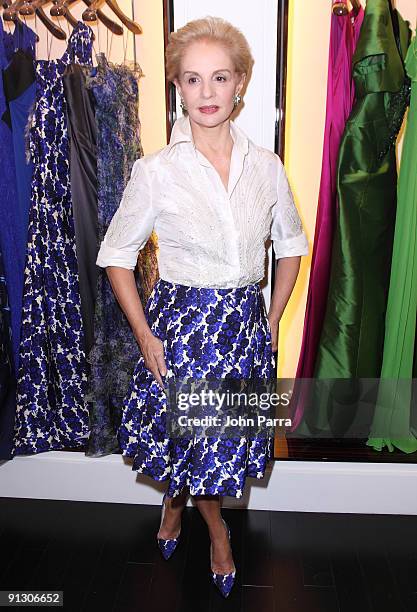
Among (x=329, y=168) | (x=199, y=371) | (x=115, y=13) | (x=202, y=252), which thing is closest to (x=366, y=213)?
(x=329, y=168)

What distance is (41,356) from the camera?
203 cm

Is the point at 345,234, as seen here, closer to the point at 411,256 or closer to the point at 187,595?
the point at 411,256

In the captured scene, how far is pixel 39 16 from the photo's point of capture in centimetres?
190

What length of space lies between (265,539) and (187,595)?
1.23ft

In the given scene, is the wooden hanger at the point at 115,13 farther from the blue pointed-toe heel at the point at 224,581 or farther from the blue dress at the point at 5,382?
the blue pointed-toe heel at the point at 224,581

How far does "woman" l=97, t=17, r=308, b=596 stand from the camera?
153 cm

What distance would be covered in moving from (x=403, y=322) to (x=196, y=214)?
885 mm

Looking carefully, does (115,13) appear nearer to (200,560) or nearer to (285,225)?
(285,225)

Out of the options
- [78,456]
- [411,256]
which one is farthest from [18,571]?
[411,256]

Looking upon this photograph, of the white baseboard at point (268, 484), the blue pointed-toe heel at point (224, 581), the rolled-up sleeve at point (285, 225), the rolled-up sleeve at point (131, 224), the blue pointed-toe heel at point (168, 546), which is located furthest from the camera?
the white baseboard at point (268, 484)

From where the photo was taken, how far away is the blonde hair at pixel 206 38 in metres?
1.49

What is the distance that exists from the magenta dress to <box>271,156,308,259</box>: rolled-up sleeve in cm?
20

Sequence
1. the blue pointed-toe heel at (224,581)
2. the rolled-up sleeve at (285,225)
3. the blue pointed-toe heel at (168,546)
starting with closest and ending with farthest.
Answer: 1. the rolled-up sleeve at (285,225)
2. the blue pointed-toe heel at (224,581)
3. the blue pointed-toe heel at (168,546)

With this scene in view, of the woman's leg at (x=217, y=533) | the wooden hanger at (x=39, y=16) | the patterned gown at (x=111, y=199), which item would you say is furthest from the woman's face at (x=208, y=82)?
the woman's leg at (x=217, y=533)
